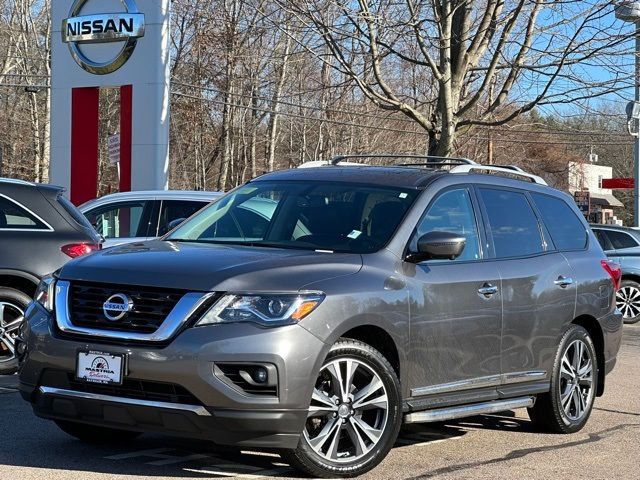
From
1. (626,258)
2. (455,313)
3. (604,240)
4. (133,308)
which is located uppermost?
(133,308)

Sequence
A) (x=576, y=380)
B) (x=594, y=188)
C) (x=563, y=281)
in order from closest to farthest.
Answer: (x=563, y=281), (x=576, y=380), (x=594, y=188)

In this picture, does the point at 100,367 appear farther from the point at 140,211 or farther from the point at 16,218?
the point at 140,211

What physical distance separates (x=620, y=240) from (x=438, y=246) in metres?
14.3

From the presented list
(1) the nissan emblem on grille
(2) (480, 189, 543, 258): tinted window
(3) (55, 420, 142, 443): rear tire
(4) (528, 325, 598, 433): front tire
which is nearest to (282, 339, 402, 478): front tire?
(1) the nissan emblem on grille

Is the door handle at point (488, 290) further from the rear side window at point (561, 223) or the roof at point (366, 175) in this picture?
the rear side window at point (561, 223)

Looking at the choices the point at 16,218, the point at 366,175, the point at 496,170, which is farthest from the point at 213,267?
the point at 16,218

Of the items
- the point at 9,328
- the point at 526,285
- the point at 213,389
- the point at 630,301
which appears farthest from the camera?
the point at 630,301

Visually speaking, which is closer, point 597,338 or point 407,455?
point 407,455

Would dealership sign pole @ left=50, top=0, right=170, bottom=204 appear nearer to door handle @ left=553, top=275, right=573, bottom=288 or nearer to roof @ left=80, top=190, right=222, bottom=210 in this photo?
roof @ left=80, top=190, right=222, bottom=210

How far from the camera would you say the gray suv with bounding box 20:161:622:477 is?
5.85 meters

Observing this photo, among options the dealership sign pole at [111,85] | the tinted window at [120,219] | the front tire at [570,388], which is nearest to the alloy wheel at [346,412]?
the front tire at [570,388]

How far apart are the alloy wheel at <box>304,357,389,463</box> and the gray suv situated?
0.04 feet

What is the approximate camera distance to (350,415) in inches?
248

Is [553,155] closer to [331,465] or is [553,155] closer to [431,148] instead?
[431,148]
